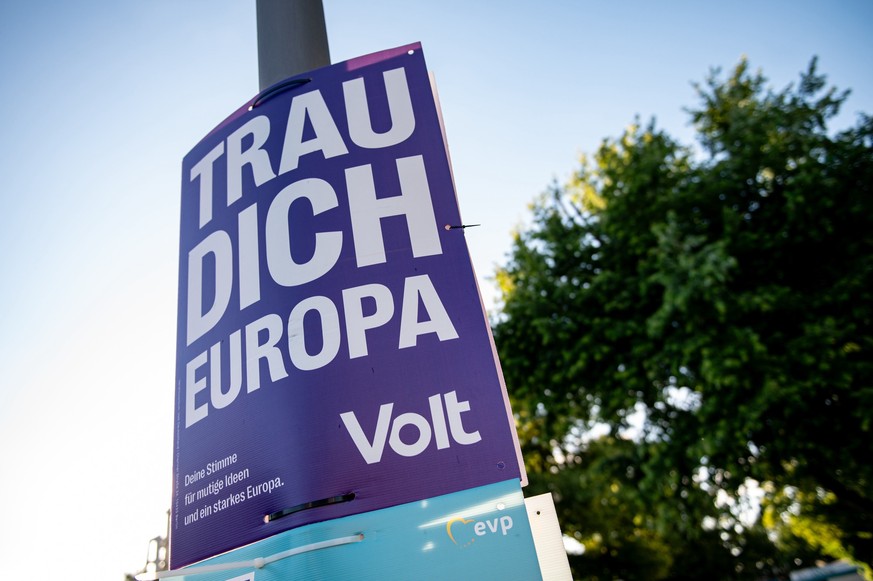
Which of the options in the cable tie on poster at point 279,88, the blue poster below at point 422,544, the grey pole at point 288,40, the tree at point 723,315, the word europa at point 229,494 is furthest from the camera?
the tree at point 723,315

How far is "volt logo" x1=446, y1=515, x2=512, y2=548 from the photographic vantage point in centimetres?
199

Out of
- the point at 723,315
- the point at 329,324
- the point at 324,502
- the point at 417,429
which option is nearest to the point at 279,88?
the point at 329,324

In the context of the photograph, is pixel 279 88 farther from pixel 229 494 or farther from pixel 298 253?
pixel 229 494

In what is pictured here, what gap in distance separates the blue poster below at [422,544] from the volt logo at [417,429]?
0.65 ft

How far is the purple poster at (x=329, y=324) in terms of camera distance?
218cm

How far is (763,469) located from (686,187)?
5.81m

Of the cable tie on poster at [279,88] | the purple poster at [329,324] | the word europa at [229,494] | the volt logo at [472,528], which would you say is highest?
the cable tie on poster at [279,88]

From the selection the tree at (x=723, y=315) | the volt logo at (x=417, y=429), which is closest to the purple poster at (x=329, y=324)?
the volt logo at (x=417, y=429)

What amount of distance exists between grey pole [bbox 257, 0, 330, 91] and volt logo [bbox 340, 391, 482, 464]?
6.83ft

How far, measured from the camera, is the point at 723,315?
10.4 metres

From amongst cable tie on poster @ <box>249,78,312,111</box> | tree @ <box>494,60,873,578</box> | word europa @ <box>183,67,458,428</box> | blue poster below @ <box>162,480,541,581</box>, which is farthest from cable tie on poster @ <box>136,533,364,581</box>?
tree @ <box>494,60,873,578</box>

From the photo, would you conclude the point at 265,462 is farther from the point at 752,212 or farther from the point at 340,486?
the point at 752,212

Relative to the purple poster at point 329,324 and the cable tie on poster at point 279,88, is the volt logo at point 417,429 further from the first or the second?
the cable tie on poster at point 279,88

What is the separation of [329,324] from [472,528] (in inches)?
39.3
